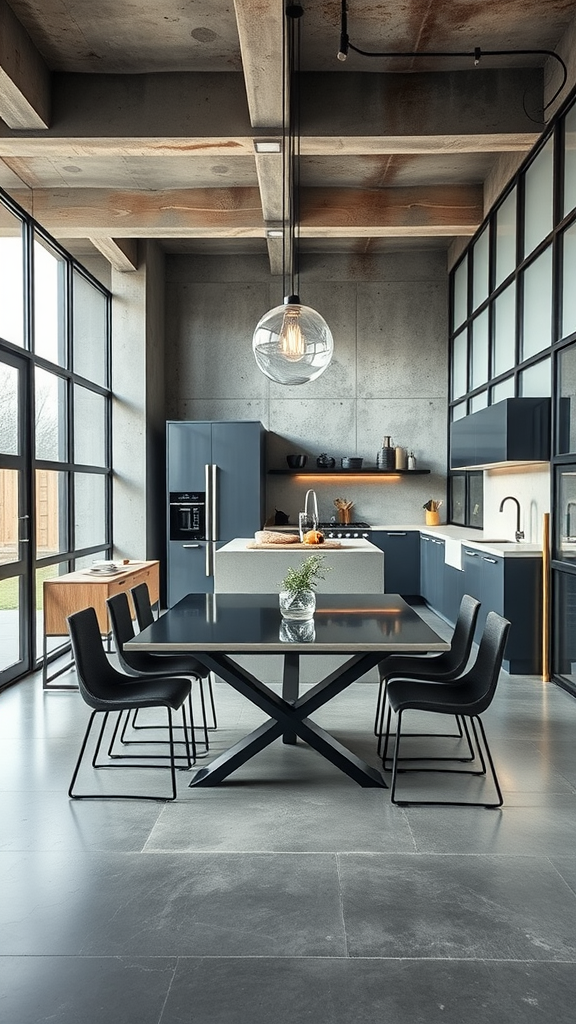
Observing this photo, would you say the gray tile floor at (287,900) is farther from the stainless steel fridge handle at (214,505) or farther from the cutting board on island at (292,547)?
the stainless steel fridge handle at (214,505)

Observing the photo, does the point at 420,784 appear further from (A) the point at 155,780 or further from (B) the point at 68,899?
(B) the point at 68,899

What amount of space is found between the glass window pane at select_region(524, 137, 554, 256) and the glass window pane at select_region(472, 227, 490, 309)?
139 cm

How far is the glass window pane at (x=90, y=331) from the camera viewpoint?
775 cm

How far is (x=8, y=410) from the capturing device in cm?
552

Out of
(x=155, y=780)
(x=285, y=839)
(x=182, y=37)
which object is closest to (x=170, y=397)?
(x=182, y=37)

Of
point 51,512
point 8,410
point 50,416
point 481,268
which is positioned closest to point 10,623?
point 51,512

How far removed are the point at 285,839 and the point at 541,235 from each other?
452cm

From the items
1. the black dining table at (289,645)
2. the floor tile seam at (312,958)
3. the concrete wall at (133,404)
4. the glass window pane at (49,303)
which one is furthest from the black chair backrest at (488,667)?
the concrete wall at (133,404)

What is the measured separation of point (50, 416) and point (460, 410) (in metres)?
4.62

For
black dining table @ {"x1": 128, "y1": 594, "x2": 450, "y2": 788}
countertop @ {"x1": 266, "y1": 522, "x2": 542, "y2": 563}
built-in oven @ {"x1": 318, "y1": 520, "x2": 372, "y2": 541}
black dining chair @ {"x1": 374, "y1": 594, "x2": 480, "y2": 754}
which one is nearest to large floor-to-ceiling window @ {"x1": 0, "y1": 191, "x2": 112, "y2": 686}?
black dining table @ {"x1": 128, "y1": 594, "x2": 450, "y2": 788}

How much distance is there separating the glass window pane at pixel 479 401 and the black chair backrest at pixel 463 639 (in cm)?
405

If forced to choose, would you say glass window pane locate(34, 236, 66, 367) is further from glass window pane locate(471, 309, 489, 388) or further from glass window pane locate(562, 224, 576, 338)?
glass window pane locate(471, 309, 489, 388)

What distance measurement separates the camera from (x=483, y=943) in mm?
2277

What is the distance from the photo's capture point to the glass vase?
358 centimetres
